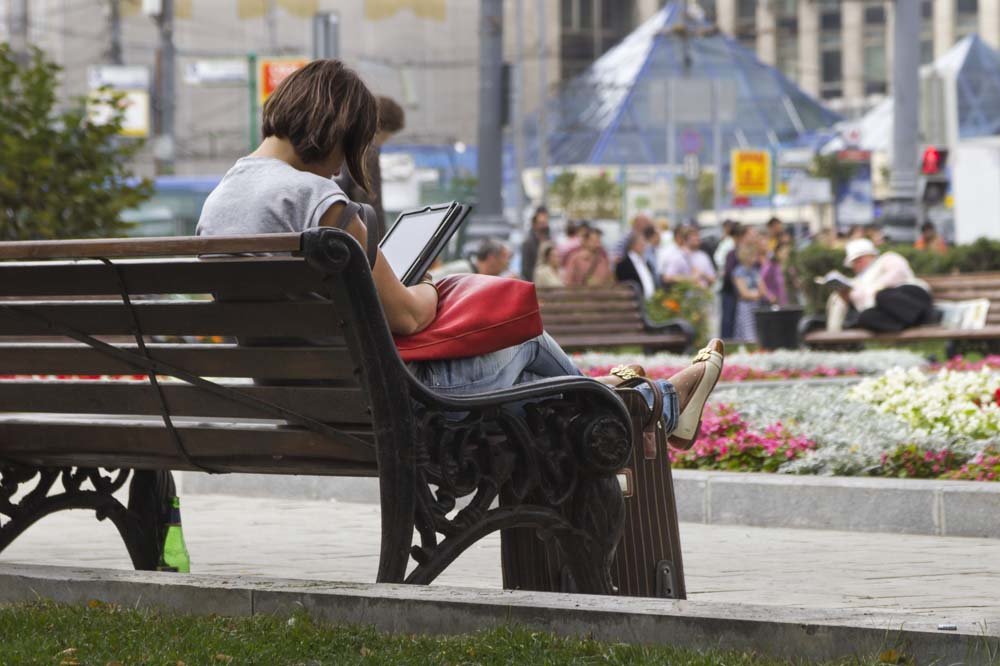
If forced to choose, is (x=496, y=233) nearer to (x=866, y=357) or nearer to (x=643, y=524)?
(x=866, y=357)

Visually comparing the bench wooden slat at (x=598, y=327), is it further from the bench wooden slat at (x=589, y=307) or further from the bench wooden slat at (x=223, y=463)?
the bench wooden slat at (x=223, y=463)

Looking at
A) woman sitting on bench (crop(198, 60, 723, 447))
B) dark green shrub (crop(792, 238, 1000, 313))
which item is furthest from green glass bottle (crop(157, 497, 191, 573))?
dark green shrub (crop(792, 238, 1000, 313))

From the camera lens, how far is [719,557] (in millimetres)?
6207

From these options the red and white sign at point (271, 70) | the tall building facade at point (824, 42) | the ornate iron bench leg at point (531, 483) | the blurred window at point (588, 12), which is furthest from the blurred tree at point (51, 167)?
the tall building facade at point (824, 42)

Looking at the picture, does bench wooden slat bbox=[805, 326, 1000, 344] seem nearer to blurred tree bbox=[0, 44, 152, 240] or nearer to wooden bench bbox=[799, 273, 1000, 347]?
wooden bench bbox=[799, 273, 1000, 347]

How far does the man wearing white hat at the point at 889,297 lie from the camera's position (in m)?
14.8

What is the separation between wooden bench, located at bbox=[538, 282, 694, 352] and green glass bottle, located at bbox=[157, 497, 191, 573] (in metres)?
9.63

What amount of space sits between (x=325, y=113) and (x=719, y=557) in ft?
8.29

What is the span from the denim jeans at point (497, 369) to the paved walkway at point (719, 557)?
1.14 metres

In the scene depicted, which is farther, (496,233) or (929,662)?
(496,233)

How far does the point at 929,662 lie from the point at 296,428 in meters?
1.53

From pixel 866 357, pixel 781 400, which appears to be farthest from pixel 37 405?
pixel 866 357

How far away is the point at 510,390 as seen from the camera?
4086 mm

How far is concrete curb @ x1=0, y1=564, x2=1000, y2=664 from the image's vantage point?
11.1ft
